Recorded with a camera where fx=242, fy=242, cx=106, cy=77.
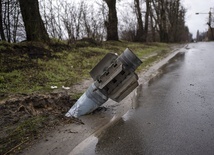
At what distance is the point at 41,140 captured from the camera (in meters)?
3.44

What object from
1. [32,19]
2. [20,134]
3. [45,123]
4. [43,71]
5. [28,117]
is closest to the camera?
[20,134]

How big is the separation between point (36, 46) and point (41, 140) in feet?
22.6

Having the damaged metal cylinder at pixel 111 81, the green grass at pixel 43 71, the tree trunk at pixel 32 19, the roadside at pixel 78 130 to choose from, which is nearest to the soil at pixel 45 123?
the roadside at pixel 78 130

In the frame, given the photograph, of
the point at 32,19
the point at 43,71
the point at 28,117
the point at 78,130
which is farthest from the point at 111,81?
the point at 32,19

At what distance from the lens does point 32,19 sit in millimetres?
10062

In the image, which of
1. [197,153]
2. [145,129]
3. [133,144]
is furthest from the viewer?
[145,129]

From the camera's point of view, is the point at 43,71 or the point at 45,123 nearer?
the point at 45,123

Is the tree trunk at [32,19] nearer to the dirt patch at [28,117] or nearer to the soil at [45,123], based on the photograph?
the soil at [45,123]

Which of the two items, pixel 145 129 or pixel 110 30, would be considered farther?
pixel 110 30

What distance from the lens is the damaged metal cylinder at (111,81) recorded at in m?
4.09

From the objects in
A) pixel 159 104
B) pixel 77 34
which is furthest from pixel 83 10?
pixel 159 104

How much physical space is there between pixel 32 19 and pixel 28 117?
6.86m

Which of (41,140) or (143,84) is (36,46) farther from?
(41,140)

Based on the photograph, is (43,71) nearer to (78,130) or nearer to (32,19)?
(32,19)
